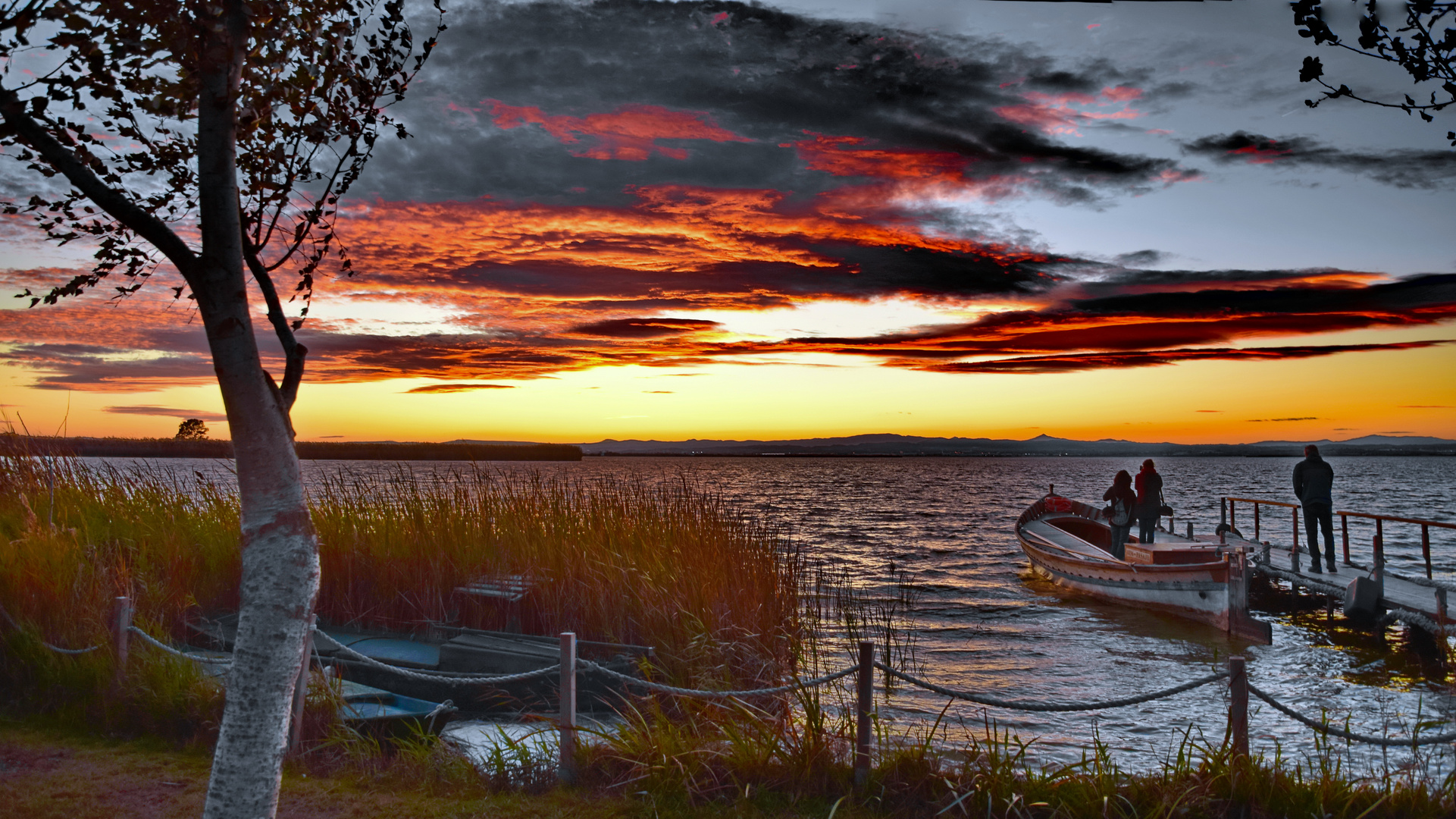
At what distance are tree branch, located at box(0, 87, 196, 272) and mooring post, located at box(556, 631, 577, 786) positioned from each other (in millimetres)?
3863

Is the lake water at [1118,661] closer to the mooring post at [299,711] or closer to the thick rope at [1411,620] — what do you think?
the thick rope at [1411,620]

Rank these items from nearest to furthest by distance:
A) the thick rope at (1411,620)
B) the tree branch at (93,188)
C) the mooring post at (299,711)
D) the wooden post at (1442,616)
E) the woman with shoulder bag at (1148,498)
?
the tree branch at (93,188) → the mooring post at (299,711) → the wooden post at (1442,616) → the thick rope at (1411,620) → the woman with shoulder bag at (1148,498)

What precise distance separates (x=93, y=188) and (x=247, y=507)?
161 cm

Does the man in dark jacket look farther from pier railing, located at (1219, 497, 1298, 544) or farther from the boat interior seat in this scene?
the boat interior seat

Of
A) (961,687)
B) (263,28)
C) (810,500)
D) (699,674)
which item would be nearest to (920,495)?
(810,500)

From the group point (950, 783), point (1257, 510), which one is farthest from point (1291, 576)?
point (950, 783)

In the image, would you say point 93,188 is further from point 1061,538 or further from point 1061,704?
point 1061,538

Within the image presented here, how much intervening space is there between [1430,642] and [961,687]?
9.87 meters

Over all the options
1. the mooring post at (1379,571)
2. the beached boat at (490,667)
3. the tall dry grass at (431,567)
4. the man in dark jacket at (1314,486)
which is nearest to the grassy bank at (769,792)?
the tall dry grass at (431,567)

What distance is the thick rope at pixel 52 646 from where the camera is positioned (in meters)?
7.97

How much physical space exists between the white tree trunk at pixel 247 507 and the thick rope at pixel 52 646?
5219mm

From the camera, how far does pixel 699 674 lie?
921cm

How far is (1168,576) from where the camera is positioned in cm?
1783

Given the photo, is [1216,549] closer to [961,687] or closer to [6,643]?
[961,687]
